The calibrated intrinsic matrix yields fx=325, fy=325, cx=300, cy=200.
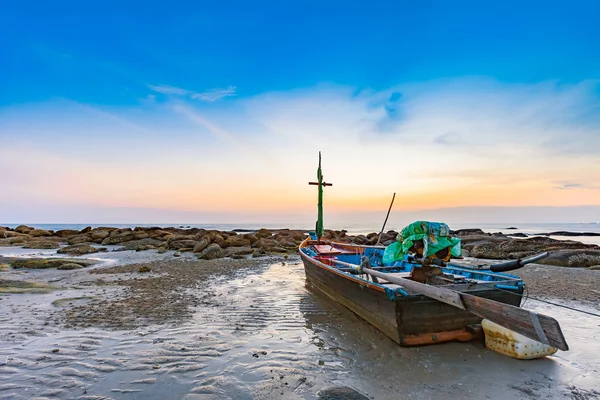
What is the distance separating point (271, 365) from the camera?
559cm

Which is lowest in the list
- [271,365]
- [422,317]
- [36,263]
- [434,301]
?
[271,365]

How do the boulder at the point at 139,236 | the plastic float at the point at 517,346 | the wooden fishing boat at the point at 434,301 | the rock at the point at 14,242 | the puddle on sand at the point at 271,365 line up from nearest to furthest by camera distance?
the wooden fishing boat at the point at 434,301, the puddle on sand at the point at 271,365, the plastic float at the point at 517,346, the rock at the point at 14,242, the boulder at the point at 139,236

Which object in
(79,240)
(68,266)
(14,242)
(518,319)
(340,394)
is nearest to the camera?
(518,319)

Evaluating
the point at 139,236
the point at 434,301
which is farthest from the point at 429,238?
the point at 139,236

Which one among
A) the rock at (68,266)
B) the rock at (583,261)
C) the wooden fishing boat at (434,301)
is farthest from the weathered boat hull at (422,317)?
the rock at (68,266)

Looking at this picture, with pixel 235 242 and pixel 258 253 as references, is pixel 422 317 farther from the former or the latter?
pixel 235 242

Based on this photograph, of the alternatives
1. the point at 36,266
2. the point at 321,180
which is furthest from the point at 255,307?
the point at 36,266

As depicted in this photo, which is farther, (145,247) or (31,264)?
(145,247)

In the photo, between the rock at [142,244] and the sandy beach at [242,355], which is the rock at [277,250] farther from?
the sandy beach at [242,355]

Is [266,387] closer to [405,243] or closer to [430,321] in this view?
[430,321]

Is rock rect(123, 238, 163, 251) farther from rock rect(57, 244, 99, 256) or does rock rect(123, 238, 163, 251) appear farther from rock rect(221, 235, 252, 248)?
rock rect(221, 235, 252, 248)

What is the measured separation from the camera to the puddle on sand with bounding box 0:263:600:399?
4711 millimetres

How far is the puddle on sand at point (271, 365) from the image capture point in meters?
4.71

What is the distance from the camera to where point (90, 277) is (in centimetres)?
1384
